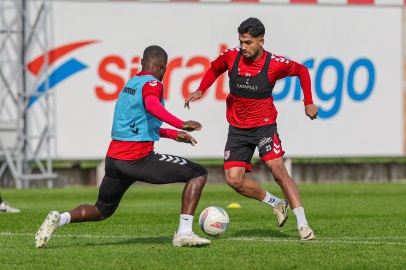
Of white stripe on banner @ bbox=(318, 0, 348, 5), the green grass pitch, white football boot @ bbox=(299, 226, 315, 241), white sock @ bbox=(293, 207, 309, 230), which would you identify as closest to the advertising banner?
white stripe on banner @ bbox=(318, 0, 348, 5)

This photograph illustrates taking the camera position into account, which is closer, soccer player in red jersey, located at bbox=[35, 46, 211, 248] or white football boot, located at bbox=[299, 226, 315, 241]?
soccer player in red jersey, located at bbox=[35, 46, 211, 248]

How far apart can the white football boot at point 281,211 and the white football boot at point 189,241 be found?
153 cm

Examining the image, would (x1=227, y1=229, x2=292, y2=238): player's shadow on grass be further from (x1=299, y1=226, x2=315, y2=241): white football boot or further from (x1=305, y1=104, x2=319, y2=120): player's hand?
(x1=305, y1=104, x2=319, y2=120): player's hand

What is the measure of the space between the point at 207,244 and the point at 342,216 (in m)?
3.80

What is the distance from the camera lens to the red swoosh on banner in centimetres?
1694

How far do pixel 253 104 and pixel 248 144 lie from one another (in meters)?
0.46

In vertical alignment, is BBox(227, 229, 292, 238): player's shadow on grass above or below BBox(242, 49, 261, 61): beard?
below

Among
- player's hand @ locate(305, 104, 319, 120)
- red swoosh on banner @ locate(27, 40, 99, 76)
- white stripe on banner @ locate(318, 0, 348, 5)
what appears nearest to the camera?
player's hand @ locate(305, 104, 319, 120)

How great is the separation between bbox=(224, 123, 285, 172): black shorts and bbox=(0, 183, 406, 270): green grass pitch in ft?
2.73

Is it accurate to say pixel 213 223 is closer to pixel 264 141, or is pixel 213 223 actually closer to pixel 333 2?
pixel 264 141

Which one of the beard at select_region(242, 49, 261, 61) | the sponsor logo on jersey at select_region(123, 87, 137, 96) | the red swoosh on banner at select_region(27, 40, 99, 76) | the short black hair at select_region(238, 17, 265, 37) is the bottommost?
the sponsor logo on jersey at select_region(123, 87, 137, 96)

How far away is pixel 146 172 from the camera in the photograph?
18.6ft

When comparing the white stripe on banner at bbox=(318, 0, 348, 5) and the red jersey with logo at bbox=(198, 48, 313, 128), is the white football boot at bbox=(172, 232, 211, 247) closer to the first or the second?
the red jersey with logo at bbox=(198, 48, 313, 128)

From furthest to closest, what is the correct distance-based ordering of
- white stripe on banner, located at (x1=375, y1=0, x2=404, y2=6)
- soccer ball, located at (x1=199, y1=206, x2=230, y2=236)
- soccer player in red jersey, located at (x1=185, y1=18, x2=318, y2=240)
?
white stripe on banner, located at (x1=375, y1=0, x2=404, y2=6), soccer player in red jersey, located at (x1=185, y1=18, x2=318, y2=240), soccer ball, located at (x1=199, y1=206, x2=230, y2=236)
